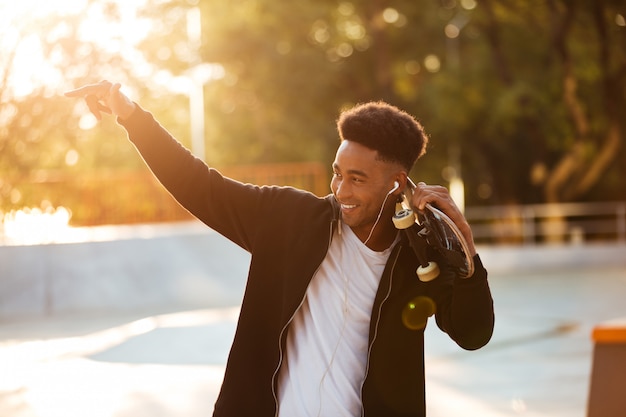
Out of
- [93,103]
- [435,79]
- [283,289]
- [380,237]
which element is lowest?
[283,289]

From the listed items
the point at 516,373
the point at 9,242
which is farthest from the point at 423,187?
the point at 9,242

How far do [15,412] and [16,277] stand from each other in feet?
30.4

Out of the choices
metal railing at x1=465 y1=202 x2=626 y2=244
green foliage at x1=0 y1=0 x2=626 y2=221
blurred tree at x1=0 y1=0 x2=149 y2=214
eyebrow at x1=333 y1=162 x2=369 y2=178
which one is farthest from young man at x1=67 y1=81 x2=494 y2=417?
metal railing at x1=465 y1=202 x2=626 y2=244

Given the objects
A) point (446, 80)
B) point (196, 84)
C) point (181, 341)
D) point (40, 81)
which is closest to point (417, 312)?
point (181, 341)

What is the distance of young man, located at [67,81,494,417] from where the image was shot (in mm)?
3328

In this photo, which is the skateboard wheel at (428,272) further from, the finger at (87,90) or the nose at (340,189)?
the finger at (87,90)

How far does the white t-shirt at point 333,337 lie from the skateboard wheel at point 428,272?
214 millimetres

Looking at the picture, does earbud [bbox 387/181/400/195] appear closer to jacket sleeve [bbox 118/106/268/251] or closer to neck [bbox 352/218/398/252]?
neck [bbox 352/218/398/252]

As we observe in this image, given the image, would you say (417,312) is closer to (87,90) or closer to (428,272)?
(428,272)

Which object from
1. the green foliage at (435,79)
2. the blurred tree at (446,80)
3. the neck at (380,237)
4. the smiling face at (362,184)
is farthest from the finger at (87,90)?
the blurred tree at (446,80)

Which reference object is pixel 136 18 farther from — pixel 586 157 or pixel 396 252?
pixel 586 157

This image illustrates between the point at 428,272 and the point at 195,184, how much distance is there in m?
0.80

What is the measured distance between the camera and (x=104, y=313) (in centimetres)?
1608

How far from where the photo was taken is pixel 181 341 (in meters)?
11.7
